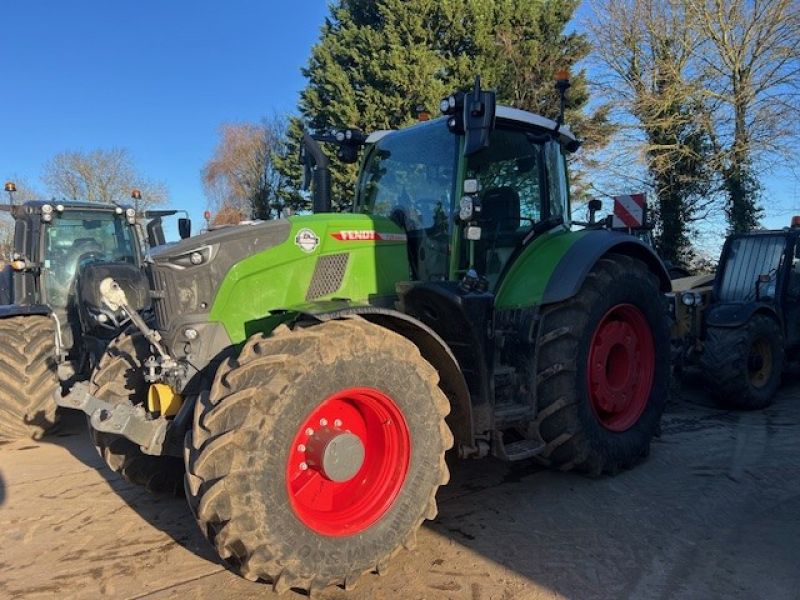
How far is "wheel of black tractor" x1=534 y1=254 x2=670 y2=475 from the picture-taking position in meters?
4.05

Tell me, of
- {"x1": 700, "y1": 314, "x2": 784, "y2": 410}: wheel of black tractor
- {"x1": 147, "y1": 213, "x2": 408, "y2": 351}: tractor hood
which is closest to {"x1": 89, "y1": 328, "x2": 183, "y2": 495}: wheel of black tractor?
{"x1": 147, "y1": 213, "x2": 408, "y2": 351}: tractor hood

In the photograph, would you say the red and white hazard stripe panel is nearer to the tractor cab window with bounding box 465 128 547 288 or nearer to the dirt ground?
the dirt ground

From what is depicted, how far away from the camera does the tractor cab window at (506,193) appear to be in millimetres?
4238

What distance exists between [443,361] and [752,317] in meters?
4.72

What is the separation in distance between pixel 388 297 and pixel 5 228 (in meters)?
28.7

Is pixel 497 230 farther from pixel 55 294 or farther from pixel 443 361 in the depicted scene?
pixel 55 294

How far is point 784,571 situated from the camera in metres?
3.13

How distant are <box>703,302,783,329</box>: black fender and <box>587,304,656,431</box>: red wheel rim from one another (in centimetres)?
231

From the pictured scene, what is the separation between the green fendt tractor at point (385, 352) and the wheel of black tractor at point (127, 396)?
0.01 m

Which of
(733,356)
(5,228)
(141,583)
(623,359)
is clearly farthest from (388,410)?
(5,228)

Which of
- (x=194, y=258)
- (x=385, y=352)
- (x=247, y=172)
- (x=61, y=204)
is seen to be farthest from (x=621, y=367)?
(x=247, y=172)

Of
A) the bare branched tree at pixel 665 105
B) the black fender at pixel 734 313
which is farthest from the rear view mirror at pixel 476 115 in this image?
the bare branched tree at pixel 665 105

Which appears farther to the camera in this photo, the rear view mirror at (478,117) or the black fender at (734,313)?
the black fender at (734,313)

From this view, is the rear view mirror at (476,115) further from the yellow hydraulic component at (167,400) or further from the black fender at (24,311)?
the black fender at (24,311)
